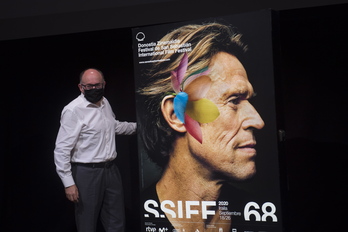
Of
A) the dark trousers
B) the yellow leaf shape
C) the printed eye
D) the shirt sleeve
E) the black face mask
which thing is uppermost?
the black face mask

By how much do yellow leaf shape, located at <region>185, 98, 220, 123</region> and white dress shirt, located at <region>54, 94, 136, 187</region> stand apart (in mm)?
765

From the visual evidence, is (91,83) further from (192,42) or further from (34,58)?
(34,58)

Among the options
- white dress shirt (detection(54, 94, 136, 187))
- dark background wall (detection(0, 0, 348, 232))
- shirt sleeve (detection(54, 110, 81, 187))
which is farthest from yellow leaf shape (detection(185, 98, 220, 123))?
dark background wall (detection(0, 0, 348, 232))

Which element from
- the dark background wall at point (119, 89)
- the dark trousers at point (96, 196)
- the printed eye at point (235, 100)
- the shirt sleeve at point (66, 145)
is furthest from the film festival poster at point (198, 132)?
the dark background wall at point (119, 89)

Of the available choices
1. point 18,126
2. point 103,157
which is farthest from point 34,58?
point 103,157

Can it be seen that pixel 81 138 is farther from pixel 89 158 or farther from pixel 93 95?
pixel 93 95

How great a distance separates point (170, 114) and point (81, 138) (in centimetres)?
77

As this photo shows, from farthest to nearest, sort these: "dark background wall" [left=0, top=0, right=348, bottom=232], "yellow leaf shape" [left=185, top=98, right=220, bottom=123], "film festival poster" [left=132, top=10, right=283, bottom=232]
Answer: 1. "dark background wall" [left=0, top=0, right=348, bottom=232]
2. "yellow leaf shape" [left=185, top=98, right=220, bottom=123]
3. "film festival poster" [left=132, top=10, right=283, bottom=232]

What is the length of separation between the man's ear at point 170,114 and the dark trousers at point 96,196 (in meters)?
0.69

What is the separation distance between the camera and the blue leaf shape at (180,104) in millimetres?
3531

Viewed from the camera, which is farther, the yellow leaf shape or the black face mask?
the black face mask

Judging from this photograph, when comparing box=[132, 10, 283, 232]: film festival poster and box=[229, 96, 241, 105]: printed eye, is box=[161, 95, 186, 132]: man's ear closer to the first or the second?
box=[132, 10, 283, 232]: film festival poster

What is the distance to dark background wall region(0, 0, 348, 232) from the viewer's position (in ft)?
14.7

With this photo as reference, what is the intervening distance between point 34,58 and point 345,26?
303cm
